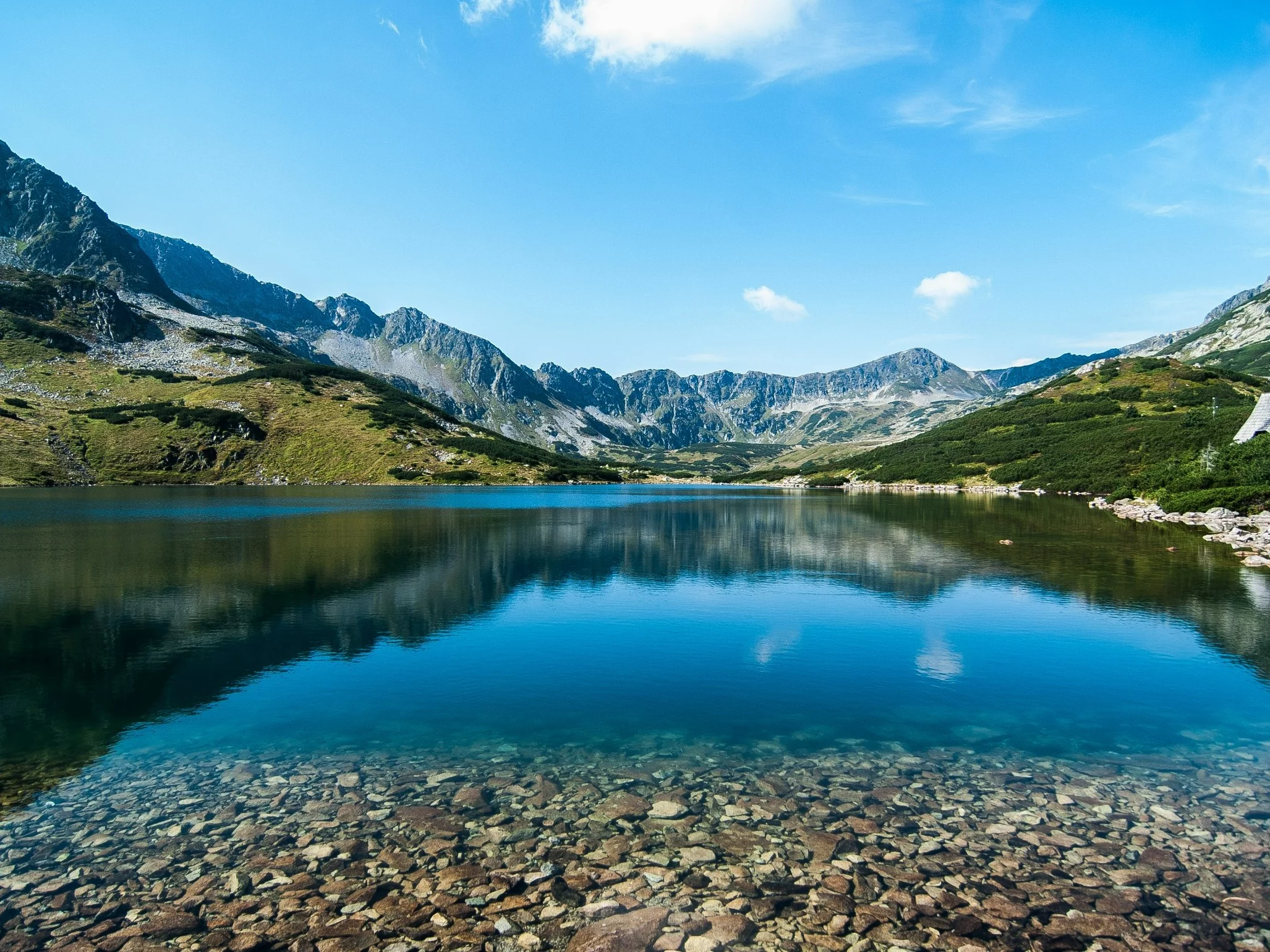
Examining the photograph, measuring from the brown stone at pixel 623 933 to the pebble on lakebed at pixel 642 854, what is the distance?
0.05 meters

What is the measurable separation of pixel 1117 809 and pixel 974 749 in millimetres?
4547

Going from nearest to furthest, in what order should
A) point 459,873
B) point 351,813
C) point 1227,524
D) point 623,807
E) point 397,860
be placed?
1. point 459,873
2. point 397,860
3. point 351,813
4. point 623,807
5. point 1227,524

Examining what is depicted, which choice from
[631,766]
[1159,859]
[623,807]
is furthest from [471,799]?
[1159,859]

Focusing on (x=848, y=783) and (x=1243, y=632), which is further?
(x=1243, y=632)

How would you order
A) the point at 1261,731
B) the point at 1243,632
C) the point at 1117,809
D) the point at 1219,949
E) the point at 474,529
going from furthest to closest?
the point at 474,529 < the point at 1243,632 < the point at 1261,731 < the point at 1117,809 < the point at 1219,949

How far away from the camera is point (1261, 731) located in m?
23.2

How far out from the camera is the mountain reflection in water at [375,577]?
28.4m

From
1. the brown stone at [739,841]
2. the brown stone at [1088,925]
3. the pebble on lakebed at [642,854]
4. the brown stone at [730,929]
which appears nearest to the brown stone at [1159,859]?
the pebble on lakebed at [642,854]

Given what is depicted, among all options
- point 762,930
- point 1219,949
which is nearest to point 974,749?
point 1219,949

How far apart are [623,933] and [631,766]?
7684 mm

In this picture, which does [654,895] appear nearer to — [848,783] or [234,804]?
[848,783]

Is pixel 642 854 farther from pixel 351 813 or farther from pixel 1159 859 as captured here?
pixel 1159 859

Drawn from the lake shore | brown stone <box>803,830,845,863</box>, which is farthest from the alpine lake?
the lake shore

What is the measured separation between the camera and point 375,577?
54.2 m
